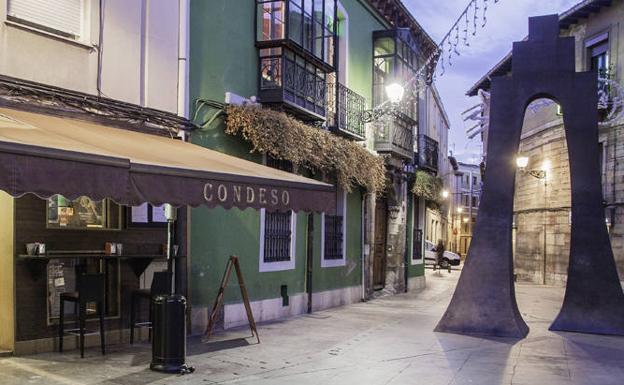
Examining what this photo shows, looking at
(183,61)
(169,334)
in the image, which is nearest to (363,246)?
(183,61)

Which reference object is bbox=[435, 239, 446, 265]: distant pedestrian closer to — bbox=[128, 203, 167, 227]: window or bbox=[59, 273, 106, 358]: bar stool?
bbox=[128, 203, 167, 227]: window

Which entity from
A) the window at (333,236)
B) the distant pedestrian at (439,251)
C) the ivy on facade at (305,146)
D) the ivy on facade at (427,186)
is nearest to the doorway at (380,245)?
the ivy on facade at (427,186)

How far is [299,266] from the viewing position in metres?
13.4

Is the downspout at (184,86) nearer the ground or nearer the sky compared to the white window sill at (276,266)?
nearer the sky

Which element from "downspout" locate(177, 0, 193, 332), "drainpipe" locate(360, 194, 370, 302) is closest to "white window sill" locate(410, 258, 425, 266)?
"drainpipe" locate(360, 194, 370, 302)

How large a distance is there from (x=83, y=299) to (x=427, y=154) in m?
15.1

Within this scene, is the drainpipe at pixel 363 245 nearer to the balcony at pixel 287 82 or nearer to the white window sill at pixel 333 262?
the white window sill at pixel 333 262

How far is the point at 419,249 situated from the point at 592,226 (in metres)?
10.9

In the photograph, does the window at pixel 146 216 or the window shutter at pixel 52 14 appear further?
the window at pixel 146 216

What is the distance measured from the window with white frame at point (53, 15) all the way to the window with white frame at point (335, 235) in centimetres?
747

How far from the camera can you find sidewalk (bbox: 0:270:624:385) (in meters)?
7.14

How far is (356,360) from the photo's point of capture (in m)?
8.46

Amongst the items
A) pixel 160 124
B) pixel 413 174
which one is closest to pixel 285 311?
pixel 160 124

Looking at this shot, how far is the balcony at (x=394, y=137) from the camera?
17.2 meters
